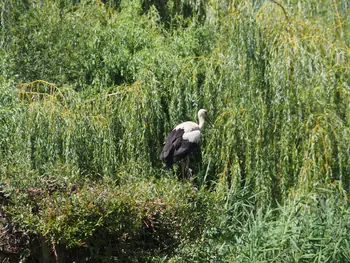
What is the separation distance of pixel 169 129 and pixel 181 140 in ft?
1.88

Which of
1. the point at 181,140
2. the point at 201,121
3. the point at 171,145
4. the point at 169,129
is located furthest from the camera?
the point at 169,129

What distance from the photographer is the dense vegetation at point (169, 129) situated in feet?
24.7

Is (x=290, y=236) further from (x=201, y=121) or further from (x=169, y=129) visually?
(x=169, y=129)

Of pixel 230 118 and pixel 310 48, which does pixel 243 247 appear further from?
pixel 310 48

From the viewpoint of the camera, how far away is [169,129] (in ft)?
37.4

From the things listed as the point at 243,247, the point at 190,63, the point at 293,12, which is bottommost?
the point at 243,247

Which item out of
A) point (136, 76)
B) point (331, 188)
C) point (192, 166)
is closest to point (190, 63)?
point (136, 76)

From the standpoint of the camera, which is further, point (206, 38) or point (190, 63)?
point (206, 38)

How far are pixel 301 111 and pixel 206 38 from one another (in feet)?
10.2

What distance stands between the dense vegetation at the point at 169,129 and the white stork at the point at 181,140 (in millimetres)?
240

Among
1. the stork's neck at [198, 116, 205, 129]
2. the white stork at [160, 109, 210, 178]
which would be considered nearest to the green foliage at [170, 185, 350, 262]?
the white stork at [160, 109, 210, 178]

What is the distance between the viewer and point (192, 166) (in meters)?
11.9

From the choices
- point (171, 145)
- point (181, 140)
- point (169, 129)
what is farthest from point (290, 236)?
point (169, 129)

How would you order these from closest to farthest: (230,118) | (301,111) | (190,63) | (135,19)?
(301,111) → (230,118) → (190,63) → (135,19)
